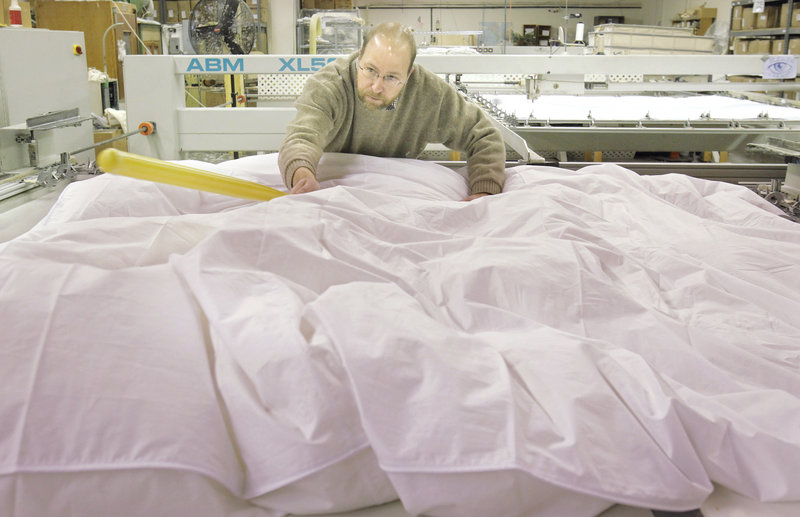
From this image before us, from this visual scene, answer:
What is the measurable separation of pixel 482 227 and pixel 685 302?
437 mm

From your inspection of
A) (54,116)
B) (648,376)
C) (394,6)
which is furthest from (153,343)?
(394,6)

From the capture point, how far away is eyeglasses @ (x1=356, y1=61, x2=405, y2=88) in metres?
1.78


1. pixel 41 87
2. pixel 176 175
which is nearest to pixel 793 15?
pixel 41 87

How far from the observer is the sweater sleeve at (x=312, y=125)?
1.66 m

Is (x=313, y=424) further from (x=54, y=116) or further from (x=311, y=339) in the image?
(x=54, y=116)

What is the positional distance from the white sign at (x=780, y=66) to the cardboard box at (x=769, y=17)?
18.6ft

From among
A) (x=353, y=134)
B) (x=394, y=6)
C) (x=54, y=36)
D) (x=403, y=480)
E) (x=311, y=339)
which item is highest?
(x=394, y=6)

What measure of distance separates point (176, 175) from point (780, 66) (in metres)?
2.37

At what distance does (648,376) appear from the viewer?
2.89ft

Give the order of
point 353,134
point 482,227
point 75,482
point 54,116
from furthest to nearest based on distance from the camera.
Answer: point 54,116 < point 353,134 < point 482,227 < point 75,482

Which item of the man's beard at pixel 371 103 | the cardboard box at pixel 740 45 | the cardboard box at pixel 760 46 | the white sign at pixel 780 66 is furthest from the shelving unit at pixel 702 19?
the man's beard at pixel 371 103

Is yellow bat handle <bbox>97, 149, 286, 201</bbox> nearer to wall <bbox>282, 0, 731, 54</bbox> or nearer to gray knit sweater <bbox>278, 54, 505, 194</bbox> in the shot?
gray knit sweater <bbox>278, 54, 505, 194</bbox>

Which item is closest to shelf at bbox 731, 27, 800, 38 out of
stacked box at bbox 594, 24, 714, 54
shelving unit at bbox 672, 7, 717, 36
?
shelving unit at bbox 672, 7, 717, 36

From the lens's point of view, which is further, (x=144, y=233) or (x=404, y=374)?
(x=144, y=233)
